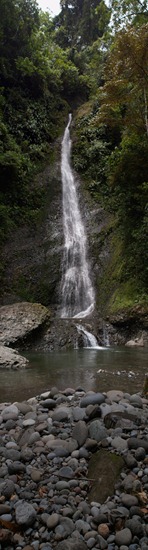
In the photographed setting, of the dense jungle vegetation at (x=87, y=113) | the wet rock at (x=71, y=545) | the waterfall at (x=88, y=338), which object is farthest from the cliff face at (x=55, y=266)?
the wet rock at (x=71, y=545)

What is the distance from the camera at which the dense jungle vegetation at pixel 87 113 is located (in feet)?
40.1

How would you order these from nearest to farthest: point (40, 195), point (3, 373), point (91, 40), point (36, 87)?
1. point (3, 373)
2. point (40, 195)
3. point (36, 87)
4. point (91, 40)

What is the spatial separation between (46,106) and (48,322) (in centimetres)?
1830

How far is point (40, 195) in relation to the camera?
19.7m

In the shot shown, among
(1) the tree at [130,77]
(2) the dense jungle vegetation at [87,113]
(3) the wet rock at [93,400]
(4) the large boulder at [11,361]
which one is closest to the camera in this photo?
(3) the wet rock at [93,400]

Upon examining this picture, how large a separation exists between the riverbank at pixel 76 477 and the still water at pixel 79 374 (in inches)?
62.0

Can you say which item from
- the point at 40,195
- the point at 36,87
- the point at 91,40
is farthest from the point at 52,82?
the point at 91,40

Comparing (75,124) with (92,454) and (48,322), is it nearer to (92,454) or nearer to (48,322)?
(48,322)

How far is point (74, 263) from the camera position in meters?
16.2

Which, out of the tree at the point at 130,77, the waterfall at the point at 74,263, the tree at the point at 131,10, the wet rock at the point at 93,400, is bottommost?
the wet rock at the point at 93,400

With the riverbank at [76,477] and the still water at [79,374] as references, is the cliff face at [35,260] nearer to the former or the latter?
the still water at [79,374]

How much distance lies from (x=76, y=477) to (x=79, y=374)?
3.83 meters

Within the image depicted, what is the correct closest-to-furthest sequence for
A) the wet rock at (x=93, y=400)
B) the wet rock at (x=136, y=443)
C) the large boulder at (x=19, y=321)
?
the wet rock at (x=136, y=443)
the wet rock at (x=93, y=400)
the large boulder at (x=19, y=321)

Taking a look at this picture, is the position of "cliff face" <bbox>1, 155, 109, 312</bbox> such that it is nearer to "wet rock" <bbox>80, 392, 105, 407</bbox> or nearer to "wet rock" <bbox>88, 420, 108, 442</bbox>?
"wet rock" <bbox>80, 392, 105, 407</bbox>
